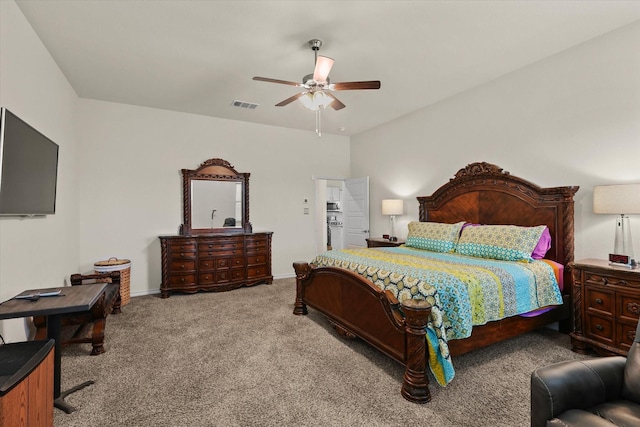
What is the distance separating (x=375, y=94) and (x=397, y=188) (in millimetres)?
1809

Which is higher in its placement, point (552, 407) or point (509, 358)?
point (552, 407)

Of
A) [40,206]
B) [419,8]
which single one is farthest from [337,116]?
[40,206]

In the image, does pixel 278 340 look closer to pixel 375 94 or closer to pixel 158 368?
pixel 158 368

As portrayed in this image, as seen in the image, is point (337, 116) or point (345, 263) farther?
point (337, 116)

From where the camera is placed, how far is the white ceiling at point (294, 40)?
8.27ft

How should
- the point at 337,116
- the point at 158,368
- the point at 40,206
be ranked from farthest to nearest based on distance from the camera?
the point at 337,116 < the point at 40,206 < the point at 158,368

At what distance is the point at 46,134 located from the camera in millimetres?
3096

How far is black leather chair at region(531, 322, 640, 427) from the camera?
123 cm

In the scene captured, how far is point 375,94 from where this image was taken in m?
4.32

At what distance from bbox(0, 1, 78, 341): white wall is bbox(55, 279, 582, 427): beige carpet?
0.79 meters

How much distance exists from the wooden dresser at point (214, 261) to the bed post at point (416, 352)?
11.6 ft

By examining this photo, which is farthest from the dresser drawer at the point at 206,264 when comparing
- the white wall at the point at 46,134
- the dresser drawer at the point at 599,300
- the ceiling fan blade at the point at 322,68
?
the dresser drawer at the point at 599,300

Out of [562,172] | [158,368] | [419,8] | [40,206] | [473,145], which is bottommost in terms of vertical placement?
[158,368]

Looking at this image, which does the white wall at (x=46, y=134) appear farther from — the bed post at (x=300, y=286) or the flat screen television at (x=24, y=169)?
the bed post at (x=300, y=286)
